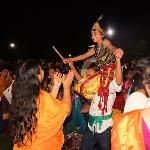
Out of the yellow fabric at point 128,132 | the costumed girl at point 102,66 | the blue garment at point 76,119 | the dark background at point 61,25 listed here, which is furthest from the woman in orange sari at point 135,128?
the dark background at point 61,25

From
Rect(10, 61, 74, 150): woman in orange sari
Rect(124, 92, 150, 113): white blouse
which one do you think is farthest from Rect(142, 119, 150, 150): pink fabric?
Rect(10, 61, 74, 150): woman in orange sari

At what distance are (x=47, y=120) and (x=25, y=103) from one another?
316 mm

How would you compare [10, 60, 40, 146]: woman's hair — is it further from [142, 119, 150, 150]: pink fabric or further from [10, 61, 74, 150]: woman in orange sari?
[142, 119, 150, 150]: pink fabric

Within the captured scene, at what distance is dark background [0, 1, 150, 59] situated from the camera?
2239 inches

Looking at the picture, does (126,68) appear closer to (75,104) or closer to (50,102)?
(75,104)

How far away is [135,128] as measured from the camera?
3.83m

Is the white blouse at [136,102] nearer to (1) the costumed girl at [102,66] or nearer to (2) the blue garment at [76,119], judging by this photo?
(1) the costumed girl at [102,66]

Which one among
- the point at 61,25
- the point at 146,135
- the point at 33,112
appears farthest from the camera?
the point at 61,25

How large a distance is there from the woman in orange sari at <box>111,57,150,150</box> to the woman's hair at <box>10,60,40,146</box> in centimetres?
137

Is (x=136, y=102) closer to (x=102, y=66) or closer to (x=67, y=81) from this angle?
(x=67, y=81)

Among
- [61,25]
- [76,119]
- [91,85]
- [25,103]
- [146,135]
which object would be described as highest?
[61,25]

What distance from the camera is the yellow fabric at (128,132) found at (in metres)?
3.82

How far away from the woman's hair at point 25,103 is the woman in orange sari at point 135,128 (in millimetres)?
1369

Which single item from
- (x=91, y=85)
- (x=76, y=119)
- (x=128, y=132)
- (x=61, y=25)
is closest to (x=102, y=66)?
(x=91, y=85)
